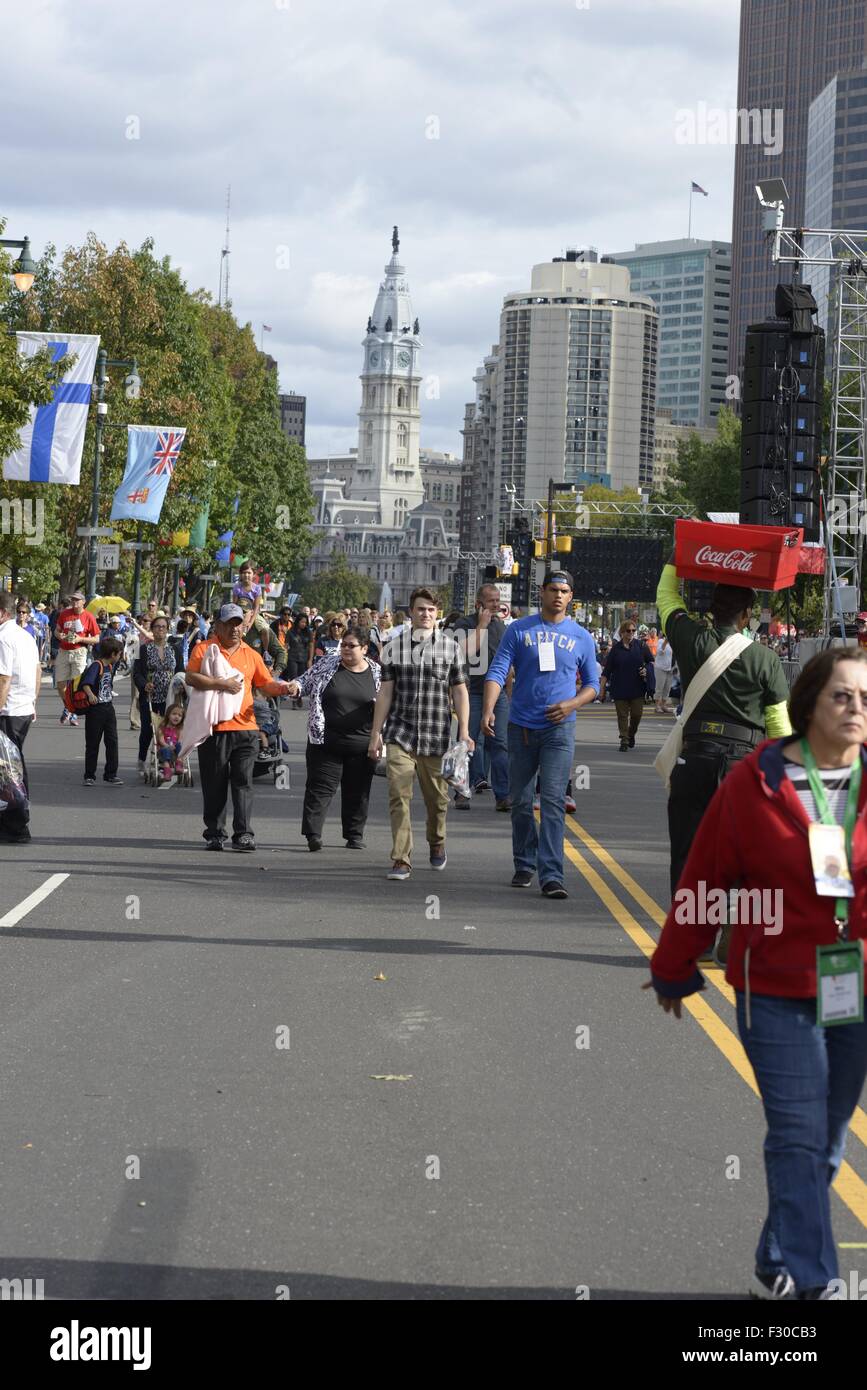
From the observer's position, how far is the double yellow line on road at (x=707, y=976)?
595cm

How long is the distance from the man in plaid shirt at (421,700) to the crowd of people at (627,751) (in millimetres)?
13

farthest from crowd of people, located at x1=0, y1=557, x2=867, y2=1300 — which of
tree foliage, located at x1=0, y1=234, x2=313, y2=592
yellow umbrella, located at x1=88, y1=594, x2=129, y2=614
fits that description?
tree foliage, located at x1=0, y1=234, x2=313, y2=592

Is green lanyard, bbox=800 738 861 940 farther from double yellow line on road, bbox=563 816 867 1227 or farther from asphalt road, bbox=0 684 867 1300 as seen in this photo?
double yellow line on road, bbox=563 816 867 1227

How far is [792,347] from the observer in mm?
23844

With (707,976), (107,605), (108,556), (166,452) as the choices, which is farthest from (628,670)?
(108,556)

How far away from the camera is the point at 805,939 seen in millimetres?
4508

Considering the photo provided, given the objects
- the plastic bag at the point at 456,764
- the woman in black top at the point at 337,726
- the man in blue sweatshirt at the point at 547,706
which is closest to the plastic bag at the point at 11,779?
the woman in black top at the point at 337,726

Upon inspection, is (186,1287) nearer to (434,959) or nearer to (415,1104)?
(415,1104)

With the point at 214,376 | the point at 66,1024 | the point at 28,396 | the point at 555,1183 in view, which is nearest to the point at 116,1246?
the point at 555,1183

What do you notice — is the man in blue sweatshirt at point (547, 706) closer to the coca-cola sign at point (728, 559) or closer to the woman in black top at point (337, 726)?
the woman in black top at point (337, 726)

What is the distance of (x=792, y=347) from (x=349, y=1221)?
19.8 metres

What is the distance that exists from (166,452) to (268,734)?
2460 cm

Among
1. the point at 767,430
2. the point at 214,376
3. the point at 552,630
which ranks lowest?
the point at 552,630

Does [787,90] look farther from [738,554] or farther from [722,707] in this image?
[738,554]
